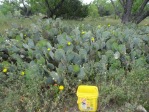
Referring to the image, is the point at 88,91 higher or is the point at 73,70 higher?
the point at 73,70

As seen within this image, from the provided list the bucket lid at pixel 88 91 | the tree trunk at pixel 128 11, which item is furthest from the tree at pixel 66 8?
the bucket lid at pixel 88 91

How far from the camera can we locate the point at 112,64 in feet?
13.6

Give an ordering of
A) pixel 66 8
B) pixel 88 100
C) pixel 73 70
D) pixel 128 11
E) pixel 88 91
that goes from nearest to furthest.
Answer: pixel 88 100
pixel 88 91
pixel 73 70
pixel 128 11
pixel 66 8

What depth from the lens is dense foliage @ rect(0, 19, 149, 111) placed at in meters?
3.39

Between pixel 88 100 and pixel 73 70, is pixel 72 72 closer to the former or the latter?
pixel 73 70

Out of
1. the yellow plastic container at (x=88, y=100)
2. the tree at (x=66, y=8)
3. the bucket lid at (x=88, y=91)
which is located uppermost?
the tree at (x=66, y=8)

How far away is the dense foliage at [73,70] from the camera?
11.1 ft

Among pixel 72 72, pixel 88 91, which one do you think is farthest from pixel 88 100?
pixel 72 72

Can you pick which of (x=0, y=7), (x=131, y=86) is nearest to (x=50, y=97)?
(x=131, y=86)

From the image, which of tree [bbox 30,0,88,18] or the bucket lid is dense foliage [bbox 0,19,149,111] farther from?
tree [bbox 30,0,88,18]

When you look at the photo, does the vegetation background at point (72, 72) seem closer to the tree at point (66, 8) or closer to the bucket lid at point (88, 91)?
the bucket lid at point (88, 91)

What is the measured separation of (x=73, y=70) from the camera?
385cm

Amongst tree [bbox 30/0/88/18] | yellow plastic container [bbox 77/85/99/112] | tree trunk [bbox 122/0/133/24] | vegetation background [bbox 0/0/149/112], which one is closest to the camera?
yellow plastic container [bbox 77/85/99/112]

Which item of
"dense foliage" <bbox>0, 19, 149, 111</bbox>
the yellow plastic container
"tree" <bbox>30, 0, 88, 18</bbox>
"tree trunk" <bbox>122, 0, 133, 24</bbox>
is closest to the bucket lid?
the yellow plastic container
